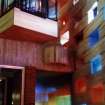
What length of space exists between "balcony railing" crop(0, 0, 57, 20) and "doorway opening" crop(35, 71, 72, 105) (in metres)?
2.84

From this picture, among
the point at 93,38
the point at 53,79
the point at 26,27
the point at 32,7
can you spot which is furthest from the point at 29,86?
the point at 93,38

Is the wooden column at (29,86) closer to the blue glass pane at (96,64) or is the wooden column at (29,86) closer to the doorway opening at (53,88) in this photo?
the doorway opening at (53,88)

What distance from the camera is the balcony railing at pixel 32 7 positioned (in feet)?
36.8

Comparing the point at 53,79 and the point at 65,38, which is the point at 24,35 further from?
the point at 53,79

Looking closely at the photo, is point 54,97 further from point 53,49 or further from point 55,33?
point 55,33

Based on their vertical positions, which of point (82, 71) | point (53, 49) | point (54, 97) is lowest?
point (54, 97)

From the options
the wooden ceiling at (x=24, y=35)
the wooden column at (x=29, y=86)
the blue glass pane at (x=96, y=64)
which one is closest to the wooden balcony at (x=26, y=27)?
the wooden ceiling at (x=24, y=35)

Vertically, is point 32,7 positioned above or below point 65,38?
above

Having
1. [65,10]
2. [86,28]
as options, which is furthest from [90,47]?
[65,10]

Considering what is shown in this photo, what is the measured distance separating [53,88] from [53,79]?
65 cm

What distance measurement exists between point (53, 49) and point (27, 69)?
56.8 inches

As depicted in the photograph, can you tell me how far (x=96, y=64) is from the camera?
11.8 meters

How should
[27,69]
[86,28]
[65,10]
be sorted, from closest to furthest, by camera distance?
[27,69]
[86,28]
[65,10]

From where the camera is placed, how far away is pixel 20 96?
1166 cm
